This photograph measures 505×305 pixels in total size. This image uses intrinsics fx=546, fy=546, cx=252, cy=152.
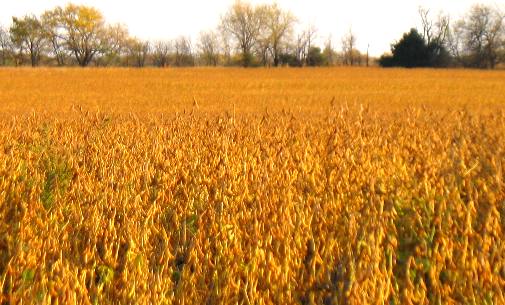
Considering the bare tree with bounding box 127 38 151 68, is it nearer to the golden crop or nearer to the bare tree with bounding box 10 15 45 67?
the bare tree with bounding box 10 15 45 67

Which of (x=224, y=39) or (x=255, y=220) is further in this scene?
(x=224, y=39)

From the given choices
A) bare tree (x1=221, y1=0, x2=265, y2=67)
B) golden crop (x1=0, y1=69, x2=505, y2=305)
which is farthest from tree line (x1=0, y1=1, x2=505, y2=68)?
golden crop (x1=0, y1=69, x2=505, y2=305)

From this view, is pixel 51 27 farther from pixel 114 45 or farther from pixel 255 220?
pixel 255 220

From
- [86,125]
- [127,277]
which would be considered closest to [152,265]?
[127,277]

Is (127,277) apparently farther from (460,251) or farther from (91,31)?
(91,31)

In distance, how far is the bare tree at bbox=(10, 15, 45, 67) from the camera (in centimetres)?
7756

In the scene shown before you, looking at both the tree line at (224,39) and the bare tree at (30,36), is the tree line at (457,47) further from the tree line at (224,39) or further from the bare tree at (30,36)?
the bare tree at (30,36)

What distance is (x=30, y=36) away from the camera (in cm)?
Result: 8031

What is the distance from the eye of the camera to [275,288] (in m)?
1.73

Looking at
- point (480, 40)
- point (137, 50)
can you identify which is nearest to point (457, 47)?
point (480, 40)

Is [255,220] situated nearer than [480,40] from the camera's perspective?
Yes

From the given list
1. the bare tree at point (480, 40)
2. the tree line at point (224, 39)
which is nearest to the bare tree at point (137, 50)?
the tree line at point (224, 39)

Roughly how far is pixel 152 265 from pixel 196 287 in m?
0.23

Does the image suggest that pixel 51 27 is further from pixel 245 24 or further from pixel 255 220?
pixel 255 220
